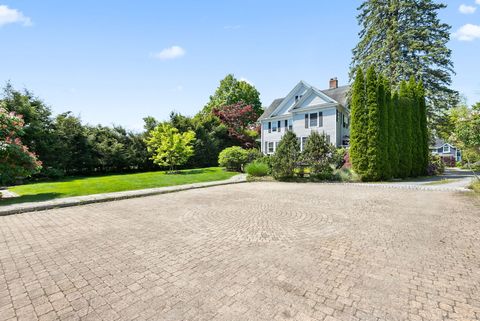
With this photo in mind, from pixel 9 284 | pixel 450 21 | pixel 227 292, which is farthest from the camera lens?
pixel 450 21

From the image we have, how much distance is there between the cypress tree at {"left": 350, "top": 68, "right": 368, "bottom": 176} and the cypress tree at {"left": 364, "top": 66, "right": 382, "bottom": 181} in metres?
0.23

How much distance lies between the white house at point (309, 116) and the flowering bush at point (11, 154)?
19.2m

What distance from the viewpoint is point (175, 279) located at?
9.97ft

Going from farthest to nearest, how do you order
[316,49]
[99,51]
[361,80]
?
1. [361,80]
2. [316,49]
3. [99,51]

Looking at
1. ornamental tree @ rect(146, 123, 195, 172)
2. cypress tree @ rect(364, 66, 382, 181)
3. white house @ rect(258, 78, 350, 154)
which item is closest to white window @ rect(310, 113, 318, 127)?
white house @ rect(258, 78, 350, 154)

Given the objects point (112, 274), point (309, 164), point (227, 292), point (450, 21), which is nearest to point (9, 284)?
point (112, 274)

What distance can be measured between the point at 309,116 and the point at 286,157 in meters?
12.3

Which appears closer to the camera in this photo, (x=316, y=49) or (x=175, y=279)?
(x=175, y=279)

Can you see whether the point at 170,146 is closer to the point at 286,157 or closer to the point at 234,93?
the point at 286,157

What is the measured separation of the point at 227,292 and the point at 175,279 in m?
0.79

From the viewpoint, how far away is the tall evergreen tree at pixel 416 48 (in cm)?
1989

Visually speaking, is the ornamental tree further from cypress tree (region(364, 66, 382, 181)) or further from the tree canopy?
the tree canopy

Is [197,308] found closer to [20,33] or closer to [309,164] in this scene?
[20,33]

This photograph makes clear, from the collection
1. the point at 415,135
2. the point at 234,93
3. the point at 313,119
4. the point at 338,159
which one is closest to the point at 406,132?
the point at 415,135
